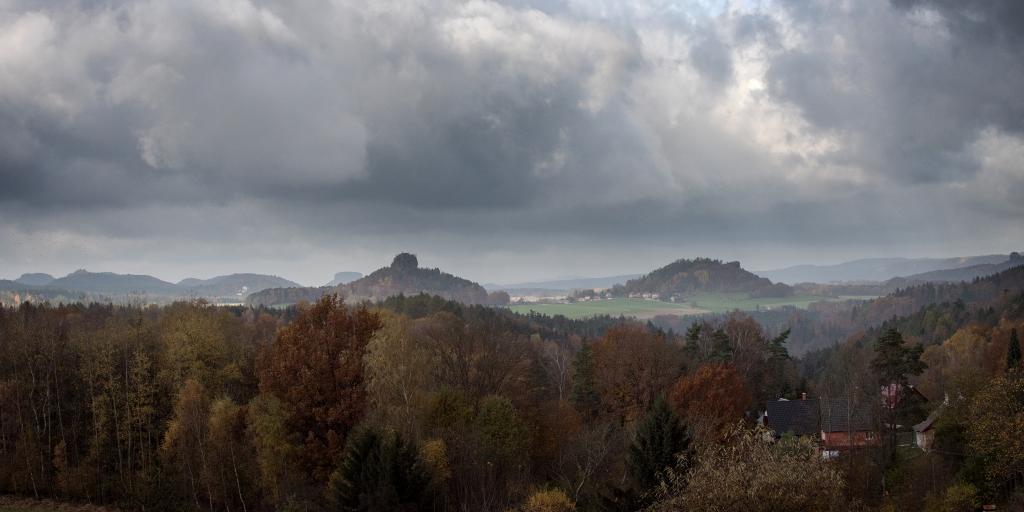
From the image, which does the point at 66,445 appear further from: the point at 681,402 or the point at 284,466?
the point at 681,402

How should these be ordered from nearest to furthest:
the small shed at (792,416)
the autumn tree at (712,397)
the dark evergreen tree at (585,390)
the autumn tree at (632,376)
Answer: the autumn tree at (712,397)
the autumn tree at (632,376)
the dark evergreen tree at (585,390)
the small shed at (792,416)

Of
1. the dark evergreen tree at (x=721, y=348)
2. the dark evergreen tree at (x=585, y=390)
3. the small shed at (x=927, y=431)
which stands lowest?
the small shed at (x=927, y=431)

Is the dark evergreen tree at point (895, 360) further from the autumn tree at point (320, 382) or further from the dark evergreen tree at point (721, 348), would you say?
the autumn tree at point (320, 382)

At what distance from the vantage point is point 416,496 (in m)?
30.7

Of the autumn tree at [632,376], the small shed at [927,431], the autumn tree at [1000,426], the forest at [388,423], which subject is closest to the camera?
the forest at [388,423]

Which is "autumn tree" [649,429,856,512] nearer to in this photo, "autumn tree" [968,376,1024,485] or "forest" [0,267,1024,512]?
"forest" [0,267,1024,512]

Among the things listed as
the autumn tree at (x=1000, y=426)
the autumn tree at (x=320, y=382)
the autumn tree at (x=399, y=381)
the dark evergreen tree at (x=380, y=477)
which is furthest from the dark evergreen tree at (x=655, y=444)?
the autumn tree at (x=1000, y=426)

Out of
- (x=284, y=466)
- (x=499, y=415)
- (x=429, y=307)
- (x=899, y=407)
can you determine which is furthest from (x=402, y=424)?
(x=429, y=307)

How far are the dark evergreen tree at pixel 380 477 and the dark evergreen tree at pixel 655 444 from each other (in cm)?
1035

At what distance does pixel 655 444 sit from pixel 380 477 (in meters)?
13.4

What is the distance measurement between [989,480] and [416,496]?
35584mm

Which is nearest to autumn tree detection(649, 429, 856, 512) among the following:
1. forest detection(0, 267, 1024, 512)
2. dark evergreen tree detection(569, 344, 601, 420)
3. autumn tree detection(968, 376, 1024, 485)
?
forest detection(0, 267, 1024, 512)

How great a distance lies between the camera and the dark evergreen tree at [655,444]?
106ft

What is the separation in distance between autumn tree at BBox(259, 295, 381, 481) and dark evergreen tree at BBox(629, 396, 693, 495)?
17.9m
